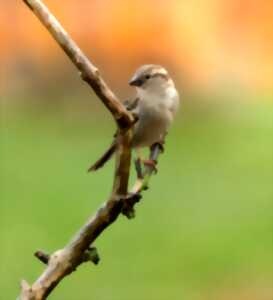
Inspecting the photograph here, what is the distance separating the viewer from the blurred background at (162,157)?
8953mm

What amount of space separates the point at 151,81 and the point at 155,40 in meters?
9.42

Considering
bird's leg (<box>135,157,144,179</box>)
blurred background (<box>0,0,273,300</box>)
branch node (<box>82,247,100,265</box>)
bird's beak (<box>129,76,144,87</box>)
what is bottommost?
branch node (<box>82,247,100,265</box>)

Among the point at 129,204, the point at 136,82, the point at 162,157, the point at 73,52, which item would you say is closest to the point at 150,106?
the point at 136,82

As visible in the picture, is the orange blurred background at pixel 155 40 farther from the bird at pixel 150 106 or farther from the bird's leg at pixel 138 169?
the bird's leg at pixel 138 169

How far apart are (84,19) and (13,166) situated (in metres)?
1.56

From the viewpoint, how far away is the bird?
297 centimetres

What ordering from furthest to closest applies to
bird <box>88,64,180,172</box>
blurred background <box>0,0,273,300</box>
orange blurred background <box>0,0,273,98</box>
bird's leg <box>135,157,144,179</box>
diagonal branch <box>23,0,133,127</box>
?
orange blurred background <box>0,0,273,98</box>
blurred background <box>0,0,273,300</box>
bird <box>88,64,180,172</box>
bird's leg <box>135,157,144,179</box>
diagonal branch <box>23,0,133,127</box>

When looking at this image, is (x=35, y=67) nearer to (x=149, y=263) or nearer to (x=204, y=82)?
(x=204, y=82)

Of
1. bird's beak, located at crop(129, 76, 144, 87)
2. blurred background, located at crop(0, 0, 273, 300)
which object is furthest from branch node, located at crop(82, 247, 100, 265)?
blurred background, located at crop(0, 0, 273, 300)

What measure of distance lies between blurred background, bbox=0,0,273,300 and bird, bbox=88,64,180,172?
15.2ft

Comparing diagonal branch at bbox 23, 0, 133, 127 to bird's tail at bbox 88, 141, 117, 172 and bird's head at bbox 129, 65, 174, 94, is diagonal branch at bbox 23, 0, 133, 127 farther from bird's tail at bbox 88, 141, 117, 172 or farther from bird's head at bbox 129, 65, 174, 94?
bird's tail at bbox 88, 141, 117, 172

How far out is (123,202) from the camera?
170 cm

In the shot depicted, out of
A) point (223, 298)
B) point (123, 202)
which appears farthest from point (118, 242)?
point (123, 202)

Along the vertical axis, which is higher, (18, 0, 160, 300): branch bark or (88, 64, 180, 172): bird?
(88, 64, 180, 172): bird
